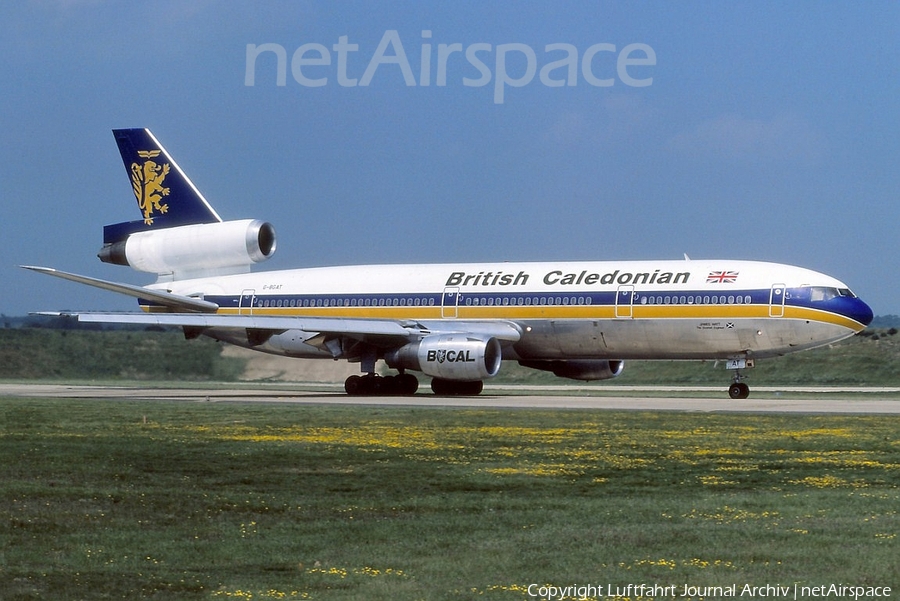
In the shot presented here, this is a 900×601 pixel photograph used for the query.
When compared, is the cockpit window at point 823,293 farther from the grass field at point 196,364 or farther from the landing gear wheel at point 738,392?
the grass field at point 196,364

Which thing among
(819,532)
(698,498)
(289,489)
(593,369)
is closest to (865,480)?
(698,498)

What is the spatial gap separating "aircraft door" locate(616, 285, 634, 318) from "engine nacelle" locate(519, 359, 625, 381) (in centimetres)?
478

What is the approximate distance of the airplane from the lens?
35719 mm

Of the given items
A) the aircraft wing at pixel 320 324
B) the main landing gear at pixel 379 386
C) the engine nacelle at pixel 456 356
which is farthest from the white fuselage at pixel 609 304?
the engine nacelle at pixel 456 356

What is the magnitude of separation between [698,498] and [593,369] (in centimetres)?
2756

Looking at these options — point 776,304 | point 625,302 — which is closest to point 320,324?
point 625,302

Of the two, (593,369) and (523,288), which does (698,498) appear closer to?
(523,288)

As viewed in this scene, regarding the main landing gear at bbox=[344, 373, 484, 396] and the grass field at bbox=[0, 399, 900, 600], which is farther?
the main landing gear at bbox=[344, 373, 484, 396]

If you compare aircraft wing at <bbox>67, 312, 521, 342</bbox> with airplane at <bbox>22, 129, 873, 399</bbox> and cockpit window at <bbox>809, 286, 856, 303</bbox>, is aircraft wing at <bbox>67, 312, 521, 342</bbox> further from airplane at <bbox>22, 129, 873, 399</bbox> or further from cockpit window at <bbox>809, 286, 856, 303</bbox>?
cockpit window at <bbox>809, 286, 856, 303</bbox>

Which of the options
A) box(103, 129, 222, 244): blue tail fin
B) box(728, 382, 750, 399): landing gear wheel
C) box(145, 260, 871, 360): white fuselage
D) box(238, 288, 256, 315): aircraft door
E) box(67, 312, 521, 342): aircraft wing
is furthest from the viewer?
A: box(103, 129, 222, 244): blue tail fin

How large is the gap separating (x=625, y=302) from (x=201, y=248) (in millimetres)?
16217

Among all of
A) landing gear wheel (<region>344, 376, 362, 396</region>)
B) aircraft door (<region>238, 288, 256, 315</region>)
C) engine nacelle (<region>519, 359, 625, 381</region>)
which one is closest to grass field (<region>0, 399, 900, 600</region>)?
landing gear wheel (<region>344, 376, 362, 396</region>)

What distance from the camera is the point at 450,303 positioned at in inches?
1564

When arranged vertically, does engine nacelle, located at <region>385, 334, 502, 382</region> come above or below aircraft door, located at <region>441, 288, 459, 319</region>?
below
